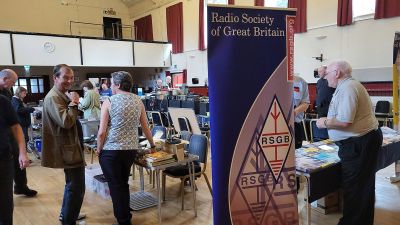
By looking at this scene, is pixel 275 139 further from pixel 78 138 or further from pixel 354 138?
pixel 78 138

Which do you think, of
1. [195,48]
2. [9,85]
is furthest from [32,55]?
[9,85]

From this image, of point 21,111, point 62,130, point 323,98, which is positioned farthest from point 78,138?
point 323,98

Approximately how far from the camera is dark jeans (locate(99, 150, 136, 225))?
2.73 meters

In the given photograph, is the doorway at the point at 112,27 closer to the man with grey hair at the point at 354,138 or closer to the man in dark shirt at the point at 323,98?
the man in dark shirt at the point at 323,98

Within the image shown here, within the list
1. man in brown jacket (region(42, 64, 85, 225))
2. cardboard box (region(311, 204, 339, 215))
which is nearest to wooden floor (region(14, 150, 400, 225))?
cardboard box (region(311, 204, 339, 215))

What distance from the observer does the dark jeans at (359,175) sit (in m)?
2.42

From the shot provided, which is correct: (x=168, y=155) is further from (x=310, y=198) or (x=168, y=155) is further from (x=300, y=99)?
(x=300, y=99)

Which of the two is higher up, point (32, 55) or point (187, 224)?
point (32, 55)

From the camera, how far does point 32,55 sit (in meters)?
10.1

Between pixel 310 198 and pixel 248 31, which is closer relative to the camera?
pixel 248 31

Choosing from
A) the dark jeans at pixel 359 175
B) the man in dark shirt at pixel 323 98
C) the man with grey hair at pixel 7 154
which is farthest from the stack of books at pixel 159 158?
the man in dark shirt at pixel 323 98

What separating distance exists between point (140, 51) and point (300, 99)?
1007 cm

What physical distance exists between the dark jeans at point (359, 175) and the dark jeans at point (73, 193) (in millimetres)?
2215

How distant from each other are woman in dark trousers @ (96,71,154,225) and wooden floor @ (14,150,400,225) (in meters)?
0.62
